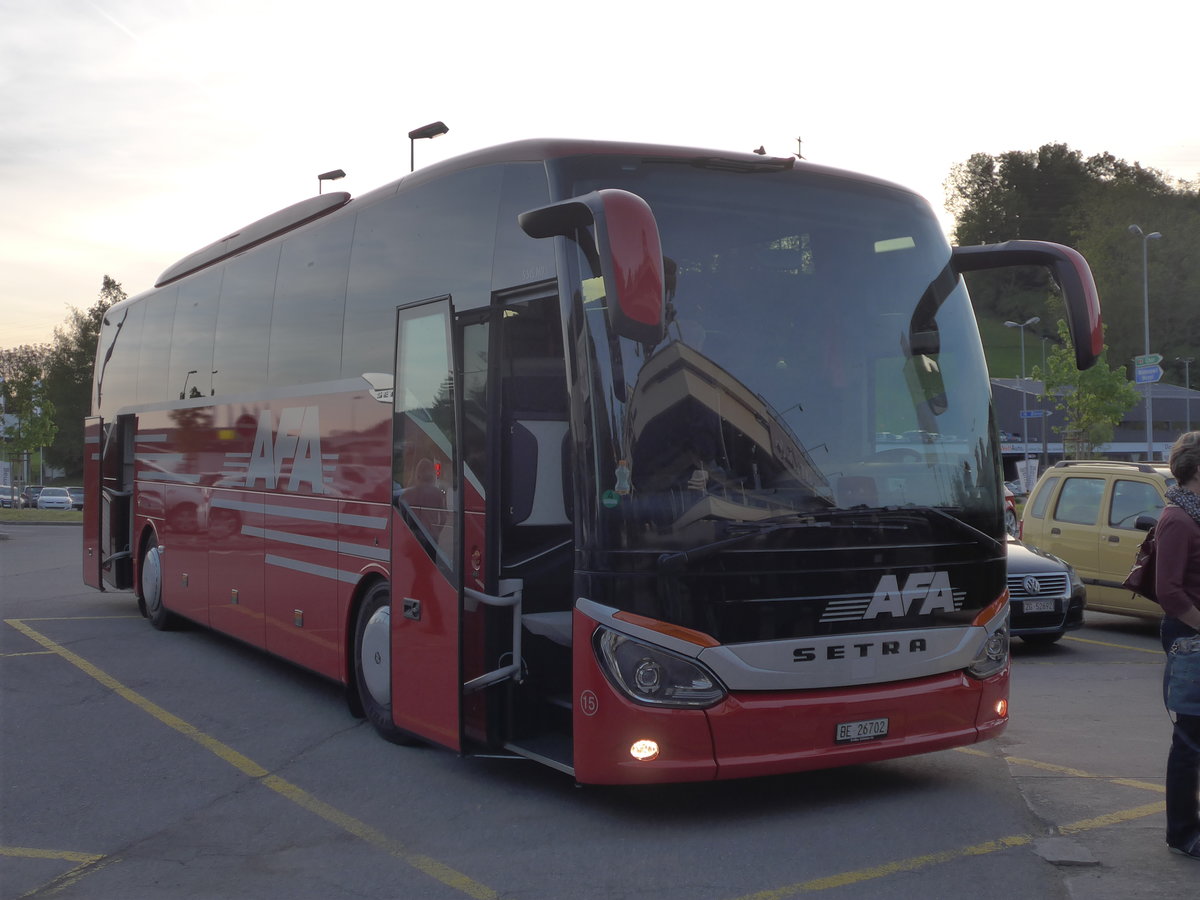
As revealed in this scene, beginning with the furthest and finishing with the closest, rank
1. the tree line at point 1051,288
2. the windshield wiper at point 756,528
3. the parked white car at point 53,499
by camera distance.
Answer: the parked white car at point 53,499 → the tree line at point 1051,288 → the windshield wiper at point 756,528

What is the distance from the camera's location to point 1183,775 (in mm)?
5410

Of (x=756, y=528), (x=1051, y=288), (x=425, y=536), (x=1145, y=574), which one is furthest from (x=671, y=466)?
(x=1051, y=288)

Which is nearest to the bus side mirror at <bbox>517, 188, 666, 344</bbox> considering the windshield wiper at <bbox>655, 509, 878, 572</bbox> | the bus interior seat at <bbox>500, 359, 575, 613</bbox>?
the windshield wiper at <bbox>655, 509, 878, 572</bbox>

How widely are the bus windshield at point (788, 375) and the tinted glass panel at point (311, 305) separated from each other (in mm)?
3050

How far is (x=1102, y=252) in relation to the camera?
98.9 m

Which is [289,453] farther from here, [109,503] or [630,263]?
[109,503]

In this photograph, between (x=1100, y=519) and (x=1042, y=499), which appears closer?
(x=1100, y=519)

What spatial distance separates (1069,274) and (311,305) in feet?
16.8

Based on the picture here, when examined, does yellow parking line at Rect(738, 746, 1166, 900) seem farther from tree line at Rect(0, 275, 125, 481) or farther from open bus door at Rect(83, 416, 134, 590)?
tree line at Rect(0, 275, 125, 481)

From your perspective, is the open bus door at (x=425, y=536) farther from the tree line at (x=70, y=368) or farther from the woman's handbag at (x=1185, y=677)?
the tree line at (x=70, y=368)

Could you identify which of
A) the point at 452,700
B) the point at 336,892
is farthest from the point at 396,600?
the point at 336,892

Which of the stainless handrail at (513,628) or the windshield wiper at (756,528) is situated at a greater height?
the windshield wiper at (756,528)

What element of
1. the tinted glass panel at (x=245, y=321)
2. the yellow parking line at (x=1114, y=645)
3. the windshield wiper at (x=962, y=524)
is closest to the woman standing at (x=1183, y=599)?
the windshield wiper at (x=962, y=524)

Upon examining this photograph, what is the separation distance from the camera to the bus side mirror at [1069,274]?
676cm
